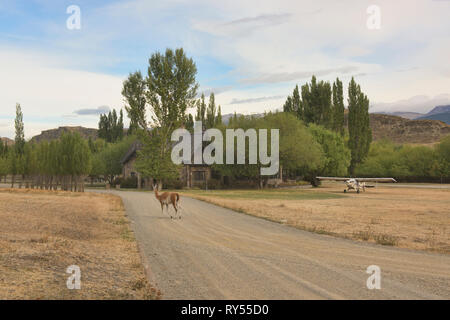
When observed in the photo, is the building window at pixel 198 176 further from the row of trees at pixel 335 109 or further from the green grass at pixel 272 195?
the row of trees at pixel 335 109

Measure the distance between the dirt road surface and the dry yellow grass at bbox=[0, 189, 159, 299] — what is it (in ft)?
1.86

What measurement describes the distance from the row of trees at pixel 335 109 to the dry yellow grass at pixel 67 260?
222 ft

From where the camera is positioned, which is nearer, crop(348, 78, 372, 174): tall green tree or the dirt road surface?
the dirt road surface

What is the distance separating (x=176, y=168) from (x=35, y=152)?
19.2 metres

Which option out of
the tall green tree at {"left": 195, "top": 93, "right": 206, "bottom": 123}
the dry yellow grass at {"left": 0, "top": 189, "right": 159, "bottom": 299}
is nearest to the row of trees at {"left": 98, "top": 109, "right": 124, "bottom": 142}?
the tall green tree at {"left": 195, "top": 93, "right": 206, "bottom": 123}

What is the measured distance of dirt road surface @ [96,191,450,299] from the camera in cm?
771

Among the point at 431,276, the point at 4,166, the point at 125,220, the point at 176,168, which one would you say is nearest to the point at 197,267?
the point at 431,276

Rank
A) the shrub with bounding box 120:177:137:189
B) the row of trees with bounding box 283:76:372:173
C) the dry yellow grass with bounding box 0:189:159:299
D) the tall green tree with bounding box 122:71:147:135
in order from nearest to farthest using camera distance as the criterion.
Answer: the dry yellow grass with bounding box 0:189:159:299
the tall green tree with bounding box 122:71:147:135
the shrub with bounding box 120:177:137:189
the row of trees with bounding box 283:76:372:173

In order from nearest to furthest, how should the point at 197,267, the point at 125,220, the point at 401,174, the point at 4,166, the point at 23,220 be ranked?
the point at 197,267 → the point at 23,220 → the point at 125,220 → the point at 4,166 → the point at 401,174

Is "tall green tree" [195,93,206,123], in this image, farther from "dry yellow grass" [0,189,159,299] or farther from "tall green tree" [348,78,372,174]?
"dry yellow grass" [0,189,159,299]

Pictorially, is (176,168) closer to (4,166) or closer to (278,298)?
(4,166)

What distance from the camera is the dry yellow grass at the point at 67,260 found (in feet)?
25.1

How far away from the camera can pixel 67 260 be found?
10.4m
